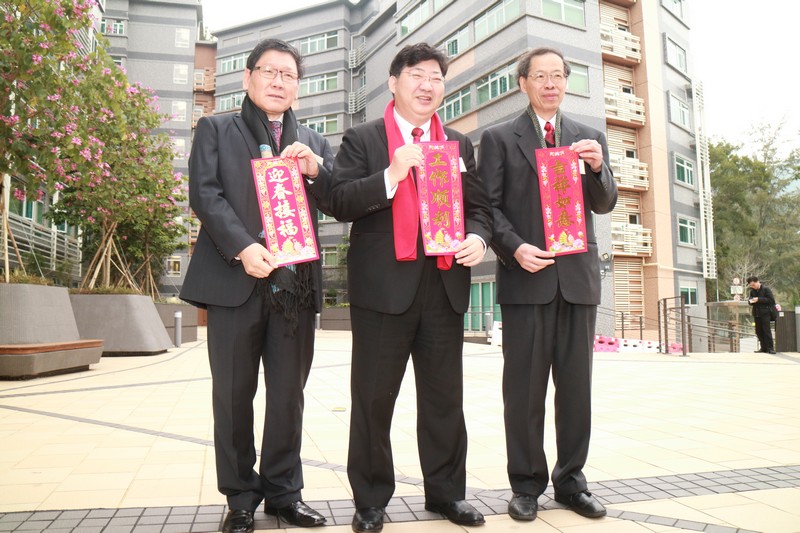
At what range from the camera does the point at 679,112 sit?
25781mm

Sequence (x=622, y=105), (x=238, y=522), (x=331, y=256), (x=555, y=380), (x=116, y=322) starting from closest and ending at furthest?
(x=238, y=522) → (x=555, y=380) → (x=116, y=322) → (x=622, y=105) → (x=331, y=256)

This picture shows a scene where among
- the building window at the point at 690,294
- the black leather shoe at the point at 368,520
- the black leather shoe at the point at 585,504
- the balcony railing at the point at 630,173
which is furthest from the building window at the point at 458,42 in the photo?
the black leather shoe at the point at 368,520

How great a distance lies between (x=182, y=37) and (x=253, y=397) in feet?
128

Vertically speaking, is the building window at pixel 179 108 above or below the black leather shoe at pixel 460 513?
above

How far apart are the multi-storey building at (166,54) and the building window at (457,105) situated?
57.0 feet

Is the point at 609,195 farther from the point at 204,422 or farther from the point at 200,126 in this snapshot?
the point at 204,422

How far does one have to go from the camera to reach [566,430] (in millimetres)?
2951

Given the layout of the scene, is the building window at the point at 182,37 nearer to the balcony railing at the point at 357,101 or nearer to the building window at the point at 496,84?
the balcony railing at the point at 357,101

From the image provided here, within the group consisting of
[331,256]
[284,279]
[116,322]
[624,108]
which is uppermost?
[624,108]

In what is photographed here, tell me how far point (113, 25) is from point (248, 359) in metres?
39.0

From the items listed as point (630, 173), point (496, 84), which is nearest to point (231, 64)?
point (496, 84)

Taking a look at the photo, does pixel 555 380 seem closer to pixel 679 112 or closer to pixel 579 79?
pixel 579 79

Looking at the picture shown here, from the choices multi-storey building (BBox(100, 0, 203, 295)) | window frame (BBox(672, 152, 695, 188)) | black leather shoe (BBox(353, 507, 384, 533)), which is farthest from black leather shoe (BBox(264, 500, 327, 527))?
multi-storey building (BBox(100, 0, 203, 295))

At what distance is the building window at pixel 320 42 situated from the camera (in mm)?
36719
